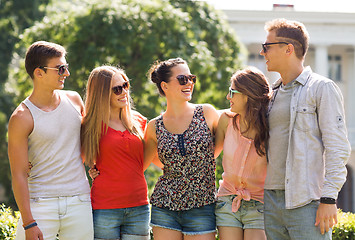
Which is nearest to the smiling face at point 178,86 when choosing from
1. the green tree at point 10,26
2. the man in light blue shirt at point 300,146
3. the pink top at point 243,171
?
the pink top at point 243,171

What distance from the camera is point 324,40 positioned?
2223 centimetres

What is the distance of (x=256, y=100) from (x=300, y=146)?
50 cm

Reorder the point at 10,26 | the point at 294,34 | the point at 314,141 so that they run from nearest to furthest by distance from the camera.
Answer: the point at 314,141 → the point at 294,34 → the point at 10,26

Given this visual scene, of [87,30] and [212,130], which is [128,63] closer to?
[87,30]

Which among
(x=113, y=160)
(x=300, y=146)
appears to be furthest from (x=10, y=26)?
(x=300, y=146)

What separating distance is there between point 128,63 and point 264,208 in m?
6.25

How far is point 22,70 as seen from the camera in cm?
976

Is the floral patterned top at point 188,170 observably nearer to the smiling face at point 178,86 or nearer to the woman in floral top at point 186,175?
the woman in floral top at point 186,175

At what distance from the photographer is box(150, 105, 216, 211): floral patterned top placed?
3.67 meters

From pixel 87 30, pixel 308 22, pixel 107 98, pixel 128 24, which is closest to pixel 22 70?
pixel 87 30

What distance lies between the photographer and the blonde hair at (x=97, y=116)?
12.2 ft

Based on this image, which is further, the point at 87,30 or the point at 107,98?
the point at 87,30

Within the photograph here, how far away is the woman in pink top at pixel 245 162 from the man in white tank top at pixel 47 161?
36.6 inches

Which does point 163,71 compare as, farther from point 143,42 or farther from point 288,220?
point 143,42
